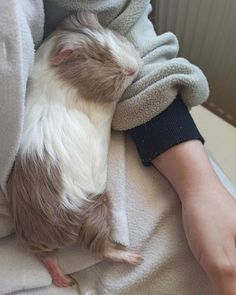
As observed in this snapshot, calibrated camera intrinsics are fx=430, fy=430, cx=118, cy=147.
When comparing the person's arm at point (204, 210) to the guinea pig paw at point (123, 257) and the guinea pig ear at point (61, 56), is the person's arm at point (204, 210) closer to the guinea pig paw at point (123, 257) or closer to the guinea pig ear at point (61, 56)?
the guinea pig paw at point (123, 257)

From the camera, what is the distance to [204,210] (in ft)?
2.00

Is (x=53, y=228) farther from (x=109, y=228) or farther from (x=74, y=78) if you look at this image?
(x=74, y=78)

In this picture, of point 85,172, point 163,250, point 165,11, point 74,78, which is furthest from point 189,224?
point 165,11

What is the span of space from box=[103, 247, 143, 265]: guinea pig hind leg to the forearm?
11 cm

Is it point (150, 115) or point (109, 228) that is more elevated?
point (150, 115)

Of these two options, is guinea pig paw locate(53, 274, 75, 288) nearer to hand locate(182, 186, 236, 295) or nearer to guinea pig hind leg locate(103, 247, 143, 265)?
guinea pig hind leg locate(103, 247, 143, 265)

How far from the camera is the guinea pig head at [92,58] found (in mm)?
637

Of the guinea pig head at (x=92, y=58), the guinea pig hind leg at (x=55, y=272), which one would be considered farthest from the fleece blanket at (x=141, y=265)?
the guinea pig head at (x=92, y=58)

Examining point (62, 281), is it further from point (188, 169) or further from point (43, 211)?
point (188, 169)

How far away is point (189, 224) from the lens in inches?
24.0

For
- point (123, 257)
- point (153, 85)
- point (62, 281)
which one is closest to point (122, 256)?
point (123, 257)

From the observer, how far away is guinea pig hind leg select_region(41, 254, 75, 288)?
636 mm

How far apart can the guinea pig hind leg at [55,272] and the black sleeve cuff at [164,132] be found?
8.0 inches

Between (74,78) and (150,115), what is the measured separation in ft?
0.42
